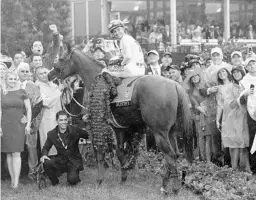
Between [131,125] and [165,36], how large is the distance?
12979 millimetres

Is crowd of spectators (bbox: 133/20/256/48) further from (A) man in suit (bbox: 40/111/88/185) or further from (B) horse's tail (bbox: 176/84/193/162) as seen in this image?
(B) horse's tail (bbox: 176/84/193/162)

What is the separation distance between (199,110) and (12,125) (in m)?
3.42

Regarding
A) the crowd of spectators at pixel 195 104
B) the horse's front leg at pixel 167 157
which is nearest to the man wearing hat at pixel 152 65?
the crowd of spectators at pixel 195 104

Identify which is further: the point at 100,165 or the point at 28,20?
the point at 28,20

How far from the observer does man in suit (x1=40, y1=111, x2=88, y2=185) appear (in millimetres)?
9023

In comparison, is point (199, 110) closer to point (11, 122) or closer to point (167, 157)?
point (167, 157)

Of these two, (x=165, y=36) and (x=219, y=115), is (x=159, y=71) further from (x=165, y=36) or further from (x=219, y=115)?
(x=165, y=36)

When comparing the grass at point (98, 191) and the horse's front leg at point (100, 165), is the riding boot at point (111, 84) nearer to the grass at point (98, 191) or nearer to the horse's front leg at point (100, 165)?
the horse's front leg at point (100, 165)

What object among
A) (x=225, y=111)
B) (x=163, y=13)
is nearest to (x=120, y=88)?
(x=225, y=111)

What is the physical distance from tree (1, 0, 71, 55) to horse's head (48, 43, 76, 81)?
7.65 metres

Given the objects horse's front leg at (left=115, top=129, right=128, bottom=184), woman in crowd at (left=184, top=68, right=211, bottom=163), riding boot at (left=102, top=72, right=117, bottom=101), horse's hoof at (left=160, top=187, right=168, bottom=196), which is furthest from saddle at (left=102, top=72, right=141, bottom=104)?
woman in crowd at (left=184, top=68, right=211, bottom=163)

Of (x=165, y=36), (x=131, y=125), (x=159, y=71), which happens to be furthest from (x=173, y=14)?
(x=131, y=125)

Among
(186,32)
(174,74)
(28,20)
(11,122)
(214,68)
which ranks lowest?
(11,122)

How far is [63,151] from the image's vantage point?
362 inches
